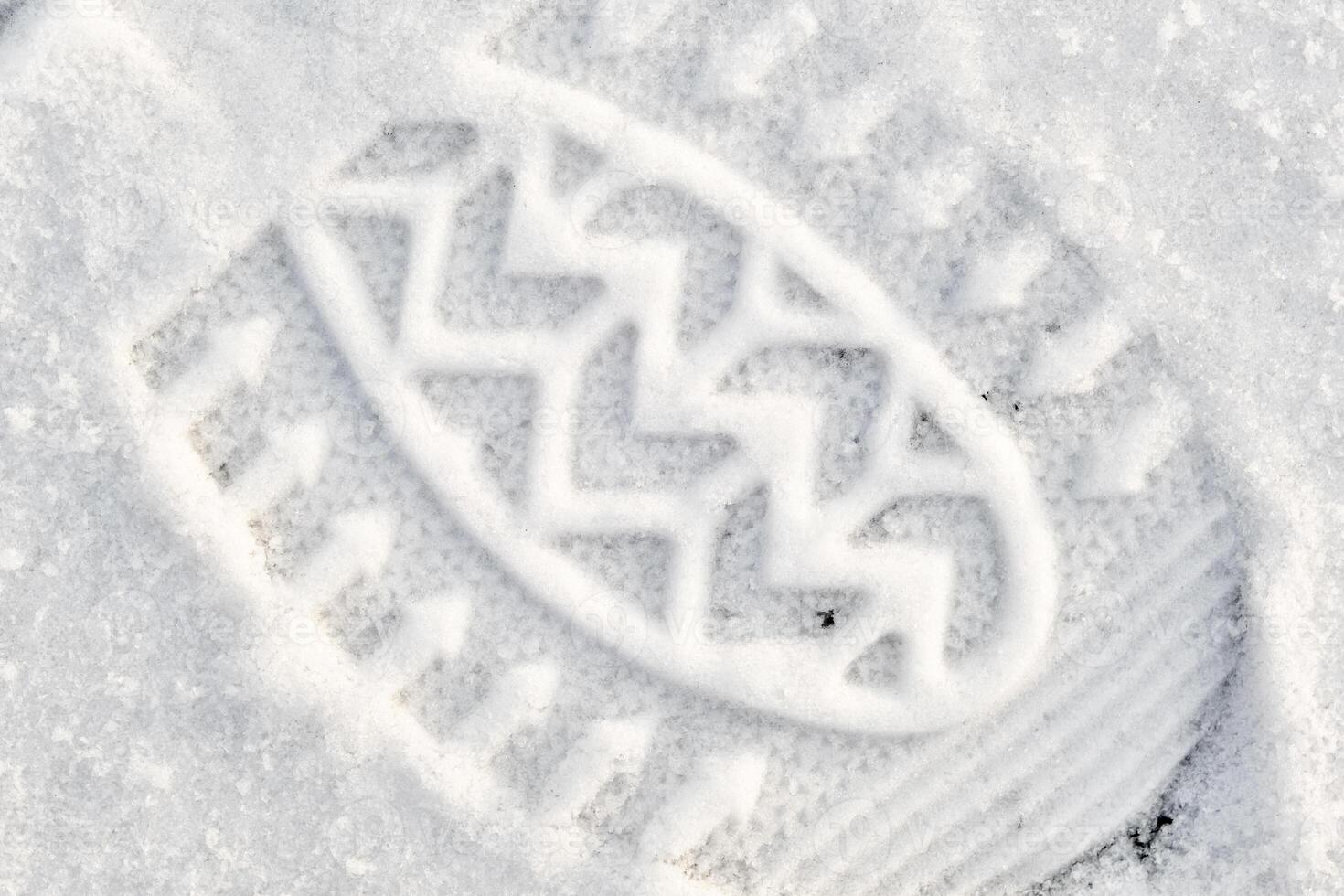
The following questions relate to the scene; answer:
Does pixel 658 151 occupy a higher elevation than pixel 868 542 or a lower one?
higher

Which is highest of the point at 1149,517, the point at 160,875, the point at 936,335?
the point at 936,335

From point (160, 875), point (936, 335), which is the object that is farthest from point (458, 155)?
point (160, 875)

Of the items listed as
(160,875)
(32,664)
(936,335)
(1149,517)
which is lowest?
(160,875)

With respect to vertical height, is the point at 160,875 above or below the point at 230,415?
below

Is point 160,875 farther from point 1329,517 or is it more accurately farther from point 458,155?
point 1329,517

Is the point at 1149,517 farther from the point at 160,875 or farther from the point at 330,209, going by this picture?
the point at 160,875

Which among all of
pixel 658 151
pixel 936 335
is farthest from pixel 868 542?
pixel 658 151
